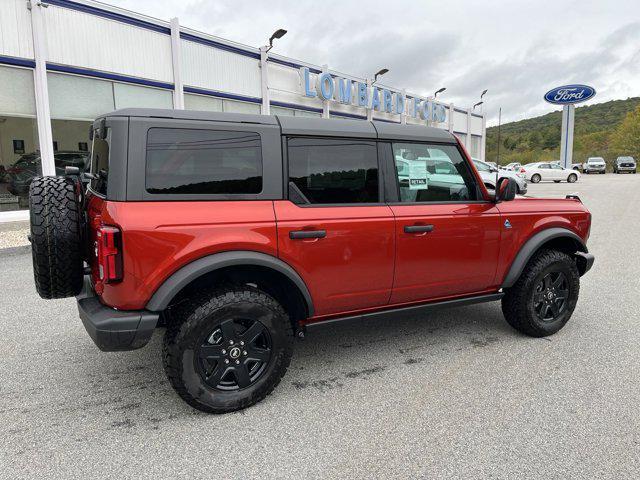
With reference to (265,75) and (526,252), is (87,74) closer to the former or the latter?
(265,75)

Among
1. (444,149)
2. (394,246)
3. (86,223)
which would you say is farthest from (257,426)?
(444,149)

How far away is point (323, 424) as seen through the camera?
8.73 feet

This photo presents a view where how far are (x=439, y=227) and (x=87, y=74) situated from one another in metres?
11.4

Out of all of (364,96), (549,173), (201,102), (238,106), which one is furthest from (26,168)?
(549,173)

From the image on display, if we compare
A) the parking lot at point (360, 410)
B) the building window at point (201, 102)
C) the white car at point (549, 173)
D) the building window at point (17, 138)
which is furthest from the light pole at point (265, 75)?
the white car at point (549, 173)

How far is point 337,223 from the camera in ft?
9.72

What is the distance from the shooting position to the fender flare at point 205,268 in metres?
2.52

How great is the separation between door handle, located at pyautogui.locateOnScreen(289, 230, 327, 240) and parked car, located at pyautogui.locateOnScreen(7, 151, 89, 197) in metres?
10.4

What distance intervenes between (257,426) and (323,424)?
1.26 ft

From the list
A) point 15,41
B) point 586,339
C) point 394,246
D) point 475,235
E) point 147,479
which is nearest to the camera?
point 147,479

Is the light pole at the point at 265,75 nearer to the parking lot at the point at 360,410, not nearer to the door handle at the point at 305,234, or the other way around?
the parking lot at the point at 360,410

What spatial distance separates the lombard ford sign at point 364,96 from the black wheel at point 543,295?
15.0 metres

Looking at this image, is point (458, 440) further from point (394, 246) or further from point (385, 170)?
point (385, 170)

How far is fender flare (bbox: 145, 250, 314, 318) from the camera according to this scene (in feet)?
8.27
